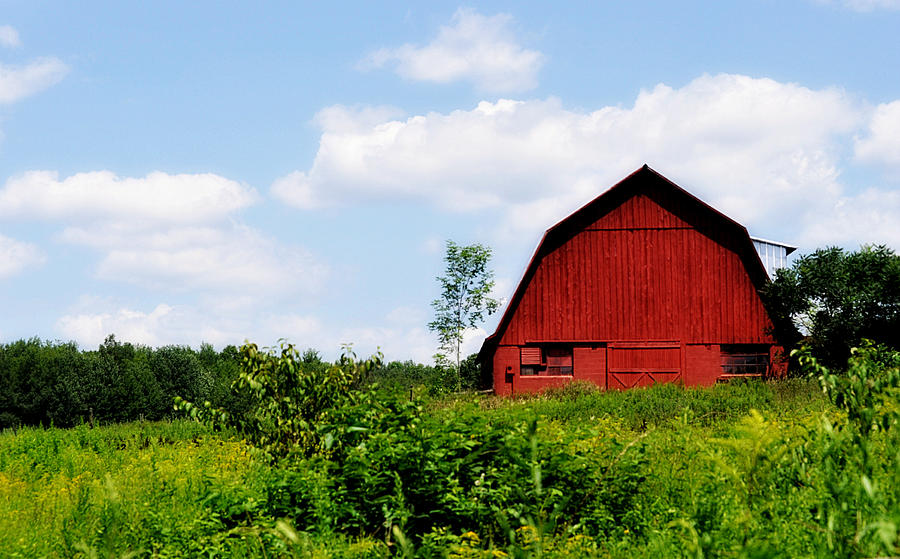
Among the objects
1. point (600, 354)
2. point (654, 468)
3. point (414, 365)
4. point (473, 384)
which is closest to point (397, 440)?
point (654, 468)

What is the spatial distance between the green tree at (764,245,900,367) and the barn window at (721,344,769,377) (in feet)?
4.84

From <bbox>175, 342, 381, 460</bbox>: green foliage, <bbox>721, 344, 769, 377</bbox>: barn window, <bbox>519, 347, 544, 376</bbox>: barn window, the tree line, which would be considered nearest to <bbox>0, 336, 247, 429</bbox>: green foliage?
the tree line

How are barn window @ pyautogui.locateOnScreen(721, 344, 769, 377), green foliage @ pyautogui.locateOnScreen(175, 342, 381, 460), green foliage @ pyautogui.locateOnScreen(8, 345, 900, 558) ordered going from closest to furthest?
green foliage @ pyautogui.locateOnScreen(8, 345, 900, 558) < green foliage @ pyautogui.locateOnScreen(175, 342, 381, 460) < barn window @ pyautogui.locateOnScreen(721, 344, 769, 377)

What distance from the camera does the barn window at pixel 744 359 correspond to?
2864 centimetres

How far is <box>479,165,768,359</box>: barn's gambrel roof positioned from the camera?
29.2 m

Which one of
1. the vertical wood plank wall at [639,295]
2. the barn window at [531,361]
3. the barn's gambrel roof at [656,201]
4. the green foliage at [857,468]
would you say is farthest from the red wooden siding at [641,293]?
the green foliage at [857,468]

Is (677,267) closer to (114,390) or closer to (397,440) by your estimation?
(397,440)

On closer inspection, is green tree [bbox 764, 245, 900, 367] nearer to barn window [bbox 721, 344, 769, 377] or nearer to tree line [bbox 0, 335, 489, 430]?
barn window [bbox 721, 344, 769, 377]

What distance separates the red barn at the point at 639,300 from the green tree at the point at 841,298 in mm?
1340

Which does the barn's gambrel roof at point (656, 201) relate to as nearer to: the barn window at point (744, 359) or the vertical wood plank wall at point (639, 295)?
the vertical wood plank wall at point (639, 295)

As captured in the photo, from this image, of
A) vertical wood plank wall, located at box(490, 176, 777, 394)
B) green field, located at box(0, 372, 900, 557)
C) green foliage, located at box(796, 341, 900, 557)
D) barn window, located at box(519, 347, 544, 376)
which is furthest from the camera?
barn window, located at box(519, 347, 544, 376)

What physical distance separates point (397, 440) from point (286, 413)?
3709 mm

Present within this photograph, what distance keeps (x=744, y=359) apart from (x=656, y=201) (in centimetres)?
673

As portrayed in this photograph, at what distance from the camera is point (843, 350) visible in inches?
1040
